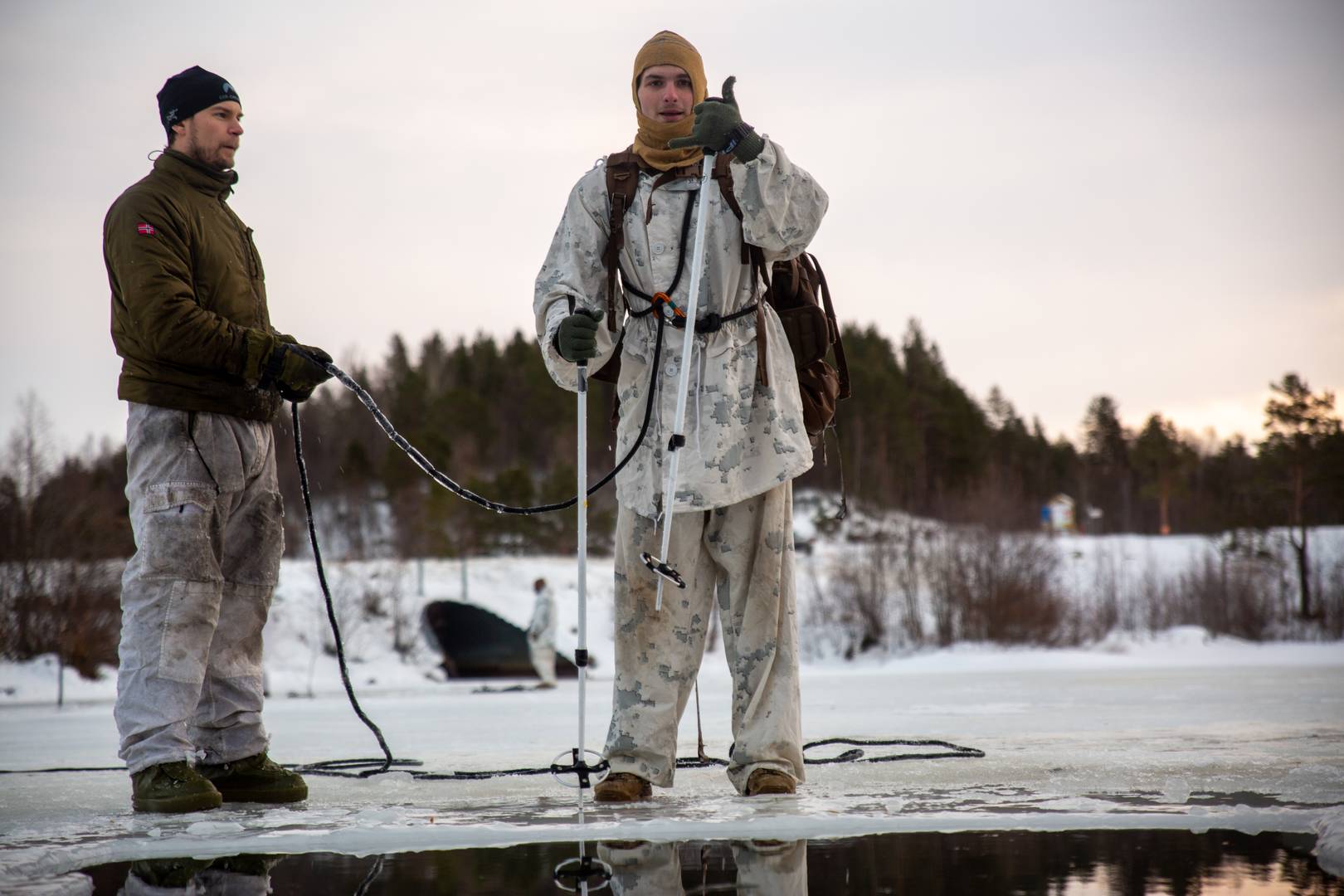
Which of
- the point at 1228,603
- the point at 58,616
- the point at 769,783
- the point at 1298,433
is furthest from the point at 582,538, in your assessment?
the point at 1298,433

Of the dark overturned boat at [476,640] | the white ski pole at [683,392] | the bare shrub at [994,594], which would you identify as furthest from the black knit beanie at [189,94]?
the dark overturned boat at [476,640]

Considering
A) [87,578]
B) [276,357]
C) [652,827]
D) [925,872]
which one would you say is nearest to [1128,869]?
[925,872]

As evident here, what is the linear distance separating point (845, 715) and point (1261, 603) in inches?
661

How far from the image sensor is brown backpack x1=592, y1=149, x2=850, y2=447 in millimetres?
3691

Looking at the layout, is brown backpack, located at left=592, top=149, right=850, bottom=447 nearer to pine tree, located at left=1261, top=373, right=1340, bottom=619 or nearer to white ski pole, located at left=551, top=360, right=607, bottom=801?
white ski pole, located at left=551, top=360, right=607, bottom=801

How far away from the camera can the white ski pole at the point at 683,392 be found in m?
3.44

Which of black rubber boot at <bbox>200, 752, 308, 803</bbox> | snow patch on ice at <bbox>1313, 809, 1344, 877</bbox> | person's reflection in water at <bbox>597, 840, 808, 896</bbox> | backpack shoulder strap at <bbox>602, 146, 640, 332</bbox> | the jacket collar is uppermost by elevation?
the jacket collar

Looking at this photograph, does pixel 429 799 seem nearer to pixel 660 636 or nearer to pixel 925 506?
pixel 660 636

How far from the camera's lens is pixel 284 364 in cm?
369

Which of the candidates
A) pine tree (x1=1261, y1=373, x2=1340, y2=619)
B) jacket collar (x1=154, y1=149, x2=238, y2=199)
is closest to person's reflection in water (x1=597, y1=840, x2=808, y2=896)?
jacket collar (x1=154, y1=149, x2=238, y2=199)

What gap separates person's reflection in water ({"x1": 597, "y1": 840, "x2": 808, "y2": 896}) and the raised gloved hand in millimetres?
1808

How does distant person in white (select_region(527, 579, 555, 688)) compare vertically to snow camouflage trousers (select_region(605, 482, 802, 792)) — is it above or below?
below


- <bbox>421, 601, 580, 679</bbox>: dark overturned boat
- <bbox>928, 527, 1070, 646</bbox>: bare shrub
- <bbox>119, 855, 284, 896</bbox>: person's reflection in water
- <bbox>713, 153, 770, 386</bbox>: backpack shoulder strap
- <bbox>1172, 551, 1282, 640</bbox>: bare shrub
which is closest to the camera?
<bbox>119, 855, 284, 896</bbox>: person's reflection in water

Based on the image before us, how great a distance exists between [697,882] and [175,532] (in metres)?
2.00
